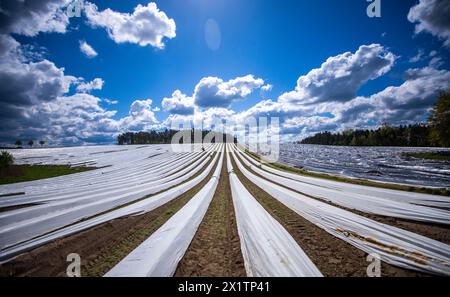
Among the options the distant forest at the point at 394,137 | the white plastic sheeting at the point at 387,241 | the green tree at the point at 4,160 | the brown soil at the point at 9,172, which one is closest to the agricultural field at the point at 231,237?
the white plastic sheeting at the point at 387,241

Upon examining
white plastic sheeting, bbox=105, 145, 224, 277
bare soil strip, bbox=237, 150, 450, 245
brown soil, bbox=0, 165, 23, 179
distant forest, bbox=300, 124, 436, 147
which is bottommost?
brown soil, bbox=0, 165, 23, 179

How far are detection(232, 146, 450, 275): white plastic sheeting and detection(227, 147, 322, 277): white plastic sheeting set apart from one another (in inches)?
57.9

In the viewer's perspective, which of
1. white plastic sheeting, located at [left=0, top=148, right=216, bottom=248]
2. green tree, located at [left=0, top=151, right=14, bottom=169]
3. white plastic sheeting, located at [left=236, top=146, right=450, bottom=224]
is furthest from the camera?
green tree, located at [left=0, top=151, right=14, bottom=169]

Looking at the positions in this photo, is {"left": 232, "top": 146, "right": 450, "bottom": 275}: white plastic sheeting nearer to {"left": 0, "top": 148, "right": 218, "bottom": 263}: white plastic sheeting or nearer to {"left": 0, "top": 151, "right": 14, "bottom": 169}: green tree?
{"left": 0, "top": 148, "right": 218, "bottom": 263}: white plastic sheeting

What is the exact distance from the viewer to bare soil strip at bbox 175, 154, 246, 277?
3393 millimetres

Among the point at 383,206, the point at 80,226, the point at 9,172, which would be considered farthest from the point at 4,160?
the point at 383,206

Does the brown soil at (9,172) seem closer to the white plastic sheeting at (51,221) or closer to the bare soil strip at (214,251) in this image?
the white plastic sheeting at (51,221)

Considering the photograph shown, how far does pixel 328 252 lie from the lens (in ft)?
12.6

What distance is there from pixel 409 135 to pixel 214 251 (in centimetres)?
8102

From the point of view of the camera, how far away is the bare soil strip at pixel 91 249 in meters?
3.47

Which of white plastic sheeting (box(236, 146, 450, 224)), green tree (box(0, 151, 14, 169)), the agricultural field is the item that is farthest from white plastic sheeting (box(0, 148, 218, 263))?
green tree (box(0, 151, 14, 169))
